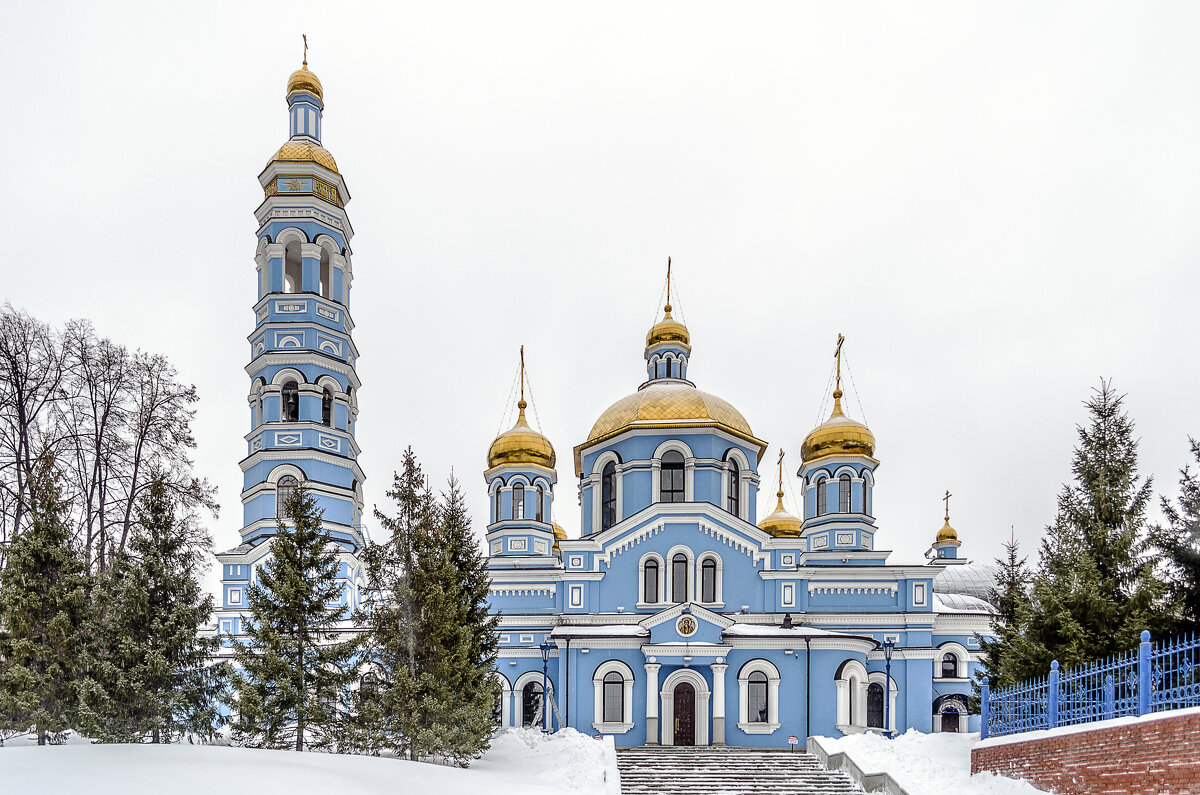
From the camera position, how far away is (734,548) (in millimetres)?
25688

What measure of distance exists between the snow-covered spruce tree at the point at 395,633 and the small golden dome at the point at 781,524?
862 inches

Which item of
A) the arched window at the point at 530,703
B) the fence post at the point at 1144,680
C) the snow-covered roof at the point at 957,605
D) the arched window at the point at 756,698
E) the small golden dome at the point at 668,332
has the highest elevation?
the small golden dome at the point at 668,332

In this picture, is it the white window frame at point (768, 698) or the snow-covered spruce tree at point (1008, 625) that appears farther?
the white window frame at point (768, 698)

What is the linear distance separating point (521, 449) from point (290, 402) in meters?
9.89

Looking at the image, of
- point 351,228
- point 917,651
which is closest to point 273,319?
point 351,228

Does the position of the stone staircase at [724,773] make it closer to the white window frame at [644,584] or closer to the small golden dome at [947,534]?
the white window frame at [644,584]

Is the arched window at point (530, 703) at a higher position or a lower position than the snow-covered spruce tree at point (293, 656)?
lower

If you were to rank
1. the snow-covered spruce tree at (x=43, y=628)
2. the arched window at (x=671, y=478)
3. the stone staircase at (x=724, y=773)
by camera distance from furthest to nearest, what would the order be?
the arched window at (x=671, y=478) → the stone staircase at (x=724, y=773) → the snow-covered spruce tree at (x=43, y=628)

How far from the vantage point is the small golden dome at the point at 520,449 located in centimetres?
3269

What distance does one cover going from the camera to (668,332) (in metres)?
30.7

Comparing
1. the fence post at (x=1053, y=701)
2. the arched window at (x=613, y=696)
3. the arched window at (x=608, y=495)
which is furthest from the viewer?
the arched window at (x=608, y=495)

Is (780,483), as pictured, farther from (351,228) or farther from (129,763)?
(129,763)

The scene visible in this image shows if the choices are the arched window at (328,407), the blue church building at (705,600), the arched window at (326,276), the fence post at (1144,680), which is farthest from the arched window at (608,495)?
the fence post at (1144,680)

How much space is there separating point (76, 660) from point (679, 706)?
45.9 feet
